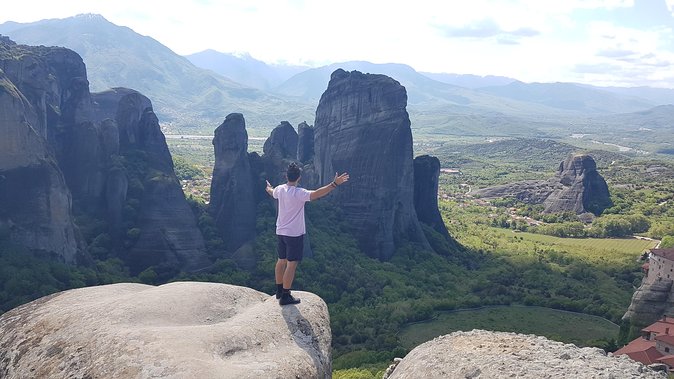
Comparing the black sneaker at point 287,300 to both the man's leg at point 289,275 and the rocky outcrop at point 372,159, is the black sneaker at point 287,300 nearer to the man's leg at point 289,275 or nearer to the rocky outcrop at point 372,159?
the man's leg at point 289,275

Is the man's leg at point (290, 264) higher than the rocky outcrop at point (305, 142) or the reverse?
higher

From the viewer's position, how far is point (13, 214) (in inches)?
1587

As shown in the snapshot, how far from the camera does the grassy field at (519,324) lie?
48719 millimetres

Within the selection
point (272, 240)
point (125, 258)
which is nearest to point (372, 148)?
point (272, 240)

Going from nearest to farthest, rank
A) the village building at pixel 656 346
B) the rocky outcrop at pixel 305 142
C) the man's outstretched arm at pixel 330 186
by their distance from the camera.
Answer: the man's outstretched arm at pixel 330 186 < the village building at pixel 656 346 < the rocky outcrop at pixel 305 142

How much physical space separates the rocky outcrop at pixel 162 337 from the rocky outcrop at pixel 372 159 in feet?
187

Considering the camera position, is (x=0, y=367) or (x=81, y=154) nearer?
(x=0, y=367)

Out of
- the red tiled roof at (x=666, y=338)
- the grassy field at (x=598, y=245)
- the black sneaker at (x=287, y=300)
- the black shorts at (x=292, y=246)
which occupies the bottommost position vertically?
the grassy field at (x=598, y=245)

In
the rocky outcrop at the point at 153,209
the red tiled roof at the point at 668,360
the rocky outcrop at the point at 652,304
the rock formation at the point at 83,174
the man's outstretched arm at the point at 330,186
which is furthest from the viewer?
the rocky outcrop at the point at 153,209

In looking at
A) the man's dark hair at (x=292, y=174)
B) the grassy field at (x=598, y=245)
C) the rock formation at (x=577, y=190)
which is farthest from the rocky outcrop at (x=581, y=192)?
the man's dark hair at (x=292, y=174)

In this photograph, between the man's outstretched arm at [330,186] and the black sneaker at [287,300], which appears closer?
the man's outstretched arm at [330,186]

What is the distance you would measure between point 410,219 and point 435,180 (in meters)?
10.5

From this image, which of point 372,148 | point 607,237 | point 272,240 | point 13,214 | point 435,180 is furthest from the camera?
point 607,237

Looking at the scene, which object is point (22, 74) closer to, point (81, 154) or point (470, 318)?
point (81, 154)
